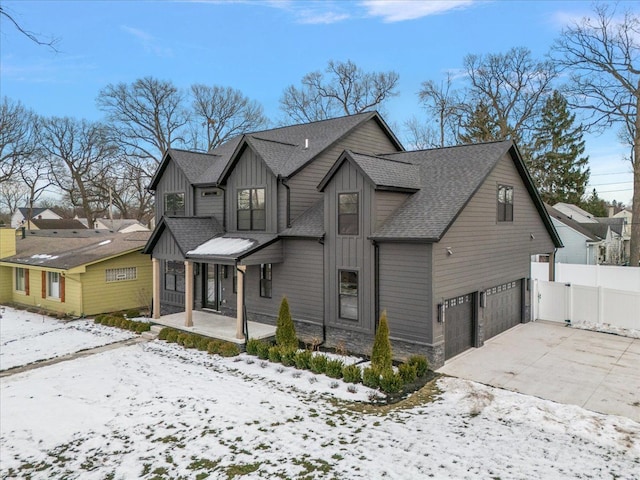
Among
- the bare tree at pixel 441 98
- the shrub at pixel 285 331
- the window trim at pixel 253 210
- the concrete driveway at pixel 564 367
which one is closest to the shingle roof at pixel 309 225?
the window trim at pixel 253 210

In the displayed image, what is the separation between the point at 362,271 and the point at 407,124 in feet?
97.4

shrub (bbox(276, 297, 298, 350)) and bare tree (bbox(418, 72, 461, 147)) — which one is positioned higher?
bare tree (bbox(418, 72, 461, 147))

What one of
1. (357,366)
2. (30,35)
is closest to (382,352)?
(357,366)

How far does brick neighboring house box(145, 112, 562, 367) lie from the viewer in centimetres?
1202

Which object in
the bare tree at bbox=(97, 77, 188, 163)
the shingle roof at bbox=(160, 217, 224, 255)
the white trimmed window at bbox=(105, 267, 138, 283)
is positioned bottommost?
the white trimmed window at bbox=(105, 267, 138, 283)

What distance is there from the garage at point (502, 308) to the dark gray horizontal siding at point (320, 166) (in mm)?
6901

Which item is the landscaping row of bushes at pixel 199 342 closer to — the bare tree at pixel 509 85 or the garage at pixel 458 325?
the garage at pixel 458 325

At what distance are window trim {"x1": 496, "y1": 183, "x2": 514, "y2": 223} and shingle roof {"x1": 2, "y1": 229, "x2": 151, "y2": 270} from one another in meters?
15.3

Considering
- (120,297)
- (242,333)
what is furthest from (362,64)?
(242,333)

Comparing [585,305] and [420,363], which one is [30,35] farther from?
Result: [585,305]

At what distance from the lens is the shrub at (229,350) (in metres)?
12.9

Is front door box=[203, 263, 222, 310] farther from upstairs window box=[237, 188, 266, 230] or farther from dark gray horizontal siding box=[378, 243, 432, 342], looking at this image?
dark gray horizontal siding box=[378, 243, 432, 342]

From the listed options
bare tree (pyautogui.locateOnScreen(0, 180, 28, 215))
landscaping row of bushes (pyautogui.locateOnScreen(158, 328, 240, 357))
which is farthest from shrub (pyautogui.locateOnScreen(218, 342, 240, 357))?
bare tree (pyautogui.locateOnScreen(0, 180, 28, 215))

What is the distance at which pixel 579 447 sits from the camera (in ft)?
24.1
